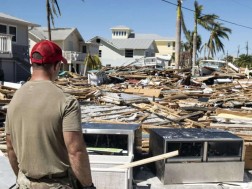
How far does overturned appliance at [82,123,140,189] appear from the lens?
446cm

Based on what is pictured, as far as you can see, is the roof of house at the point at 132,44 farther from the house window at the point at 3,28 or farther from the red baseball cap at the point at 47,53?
the red baseball cap at the point at 47,53

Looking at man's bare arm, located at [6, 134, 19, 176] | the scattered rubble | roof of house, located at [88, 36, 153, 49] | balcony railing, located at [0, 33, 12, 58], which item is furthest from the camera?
roof of house, located at [88, 36, 153, 49]

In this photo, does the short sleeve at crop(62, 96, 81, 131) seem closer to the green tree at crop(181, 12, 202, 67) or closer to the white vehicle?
the green tree at crop(181, 12, 202, 67)

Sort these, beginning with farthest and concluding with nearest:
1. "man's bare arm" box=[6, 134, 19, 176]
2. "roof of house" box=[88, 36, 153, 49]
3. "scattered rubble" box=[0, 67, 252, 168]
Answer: "roof of house" box=[88, 36, 153, 49] → "scattered rubble" box=[0, 67, 252, 168] → "man's bare arm" box=[6, 134, 19, 176]

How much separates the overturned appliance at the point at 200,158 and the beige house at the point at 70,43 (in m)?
33.7

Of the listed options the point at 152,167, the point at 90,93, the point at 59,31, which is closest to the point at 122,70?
the point at 90,93

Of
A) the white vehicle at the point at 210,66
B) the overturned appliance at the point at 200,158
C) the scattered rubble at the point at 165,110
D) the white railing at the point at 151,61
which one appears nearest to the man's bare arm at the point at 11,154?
the overturned appliance at the point at 200,158

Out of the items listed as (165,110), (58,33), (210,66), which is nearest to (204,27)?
(210,66)

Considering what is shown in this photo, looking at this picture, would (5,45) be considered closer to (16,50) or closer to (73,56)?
(16,50)

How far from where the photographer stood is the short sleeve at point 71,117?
2.16 metres

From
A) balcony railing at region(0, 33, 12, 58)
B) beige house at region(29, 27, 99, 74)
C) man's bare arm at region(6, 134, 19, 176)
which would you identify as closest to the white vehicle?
beige house at region(29, 27, 99, 74)

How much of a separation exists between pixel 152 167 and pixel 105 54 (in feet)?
162

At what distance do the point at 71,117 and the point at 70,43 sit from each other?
41.2 metres

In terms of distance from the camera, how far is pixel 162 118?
1009cm
